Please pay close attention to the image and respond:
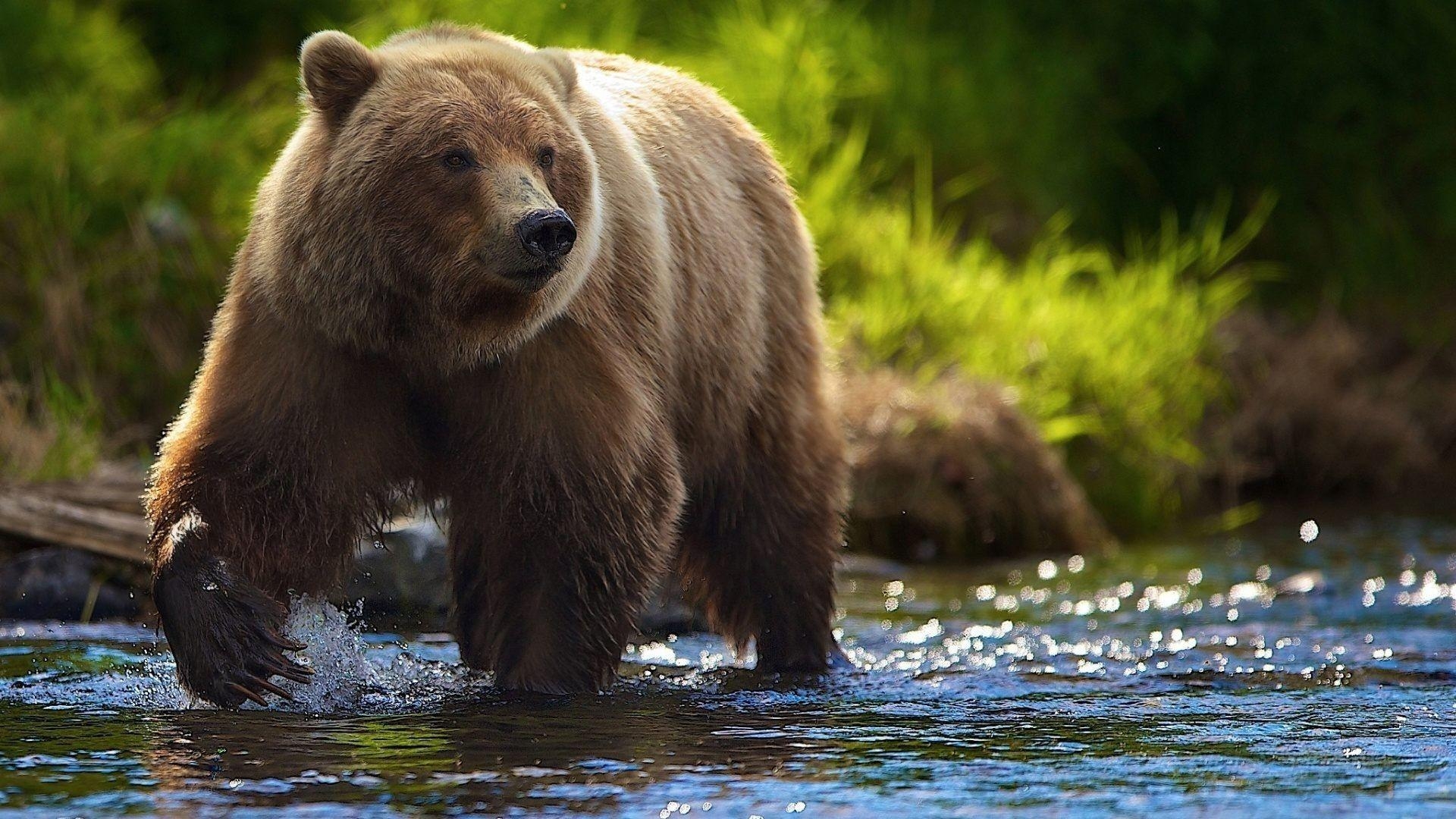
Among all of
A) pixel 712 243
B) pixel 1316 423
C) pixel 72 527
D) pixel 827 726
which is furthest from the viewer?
pixel 1316 423

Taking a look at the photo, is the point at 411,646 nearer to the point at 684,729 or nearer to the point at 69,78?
the point at 684,729

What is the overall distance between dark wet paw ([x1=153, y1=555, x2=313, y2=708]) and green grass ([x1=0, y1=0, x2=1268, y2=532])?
2.79 meters

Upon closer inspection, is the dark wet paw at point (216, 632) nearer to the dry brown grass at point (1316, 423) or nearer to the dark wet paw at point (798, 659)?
the dark wet paw at point (798, 659)

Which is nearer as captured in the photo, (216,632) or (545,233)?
(545,233)

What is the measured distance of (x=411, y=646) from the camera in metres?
6.31

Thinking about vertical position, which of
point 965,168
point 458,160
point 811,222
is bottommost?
point 458,160

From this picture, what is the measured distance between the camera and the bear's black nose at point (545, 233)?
14.3ft

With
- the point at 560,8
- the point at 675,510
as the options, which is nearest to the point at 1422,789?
the point at 675,510

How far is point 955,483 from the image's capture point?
8.89 meters

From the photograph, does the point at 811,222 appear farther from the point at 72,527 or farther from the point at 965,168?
the point at 72,527

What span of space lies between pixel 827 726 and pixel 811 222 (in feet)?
19.1

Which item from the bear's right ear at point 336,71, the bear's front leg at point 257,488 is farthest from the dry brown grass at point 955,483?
the bear's right ear at point 336,71

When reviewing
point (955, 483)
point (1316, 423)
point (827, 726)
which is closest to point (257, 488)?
point (827, 726)

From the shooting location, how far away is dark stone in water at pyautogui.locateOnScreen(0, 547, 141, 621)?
639cm
